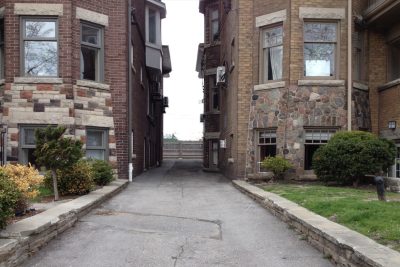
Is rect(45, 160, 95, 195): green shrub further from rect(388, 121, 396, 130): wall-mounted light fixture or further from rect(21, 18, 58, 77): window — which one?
rect(388, 121, 396, 130): wall-mounted light fixture

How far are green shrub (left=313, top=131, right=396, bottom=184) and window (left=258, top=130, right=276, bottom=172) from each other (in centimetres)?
266

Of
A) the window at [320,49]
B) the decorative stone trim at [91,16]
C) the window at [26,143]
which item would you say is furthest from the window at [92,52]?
the window at [320,49]

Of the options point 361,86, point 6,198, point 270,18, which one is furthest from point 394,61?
point 6,198

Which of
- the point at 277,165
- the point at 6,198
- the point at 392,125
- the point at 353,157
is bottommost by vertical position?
the point at 277,165

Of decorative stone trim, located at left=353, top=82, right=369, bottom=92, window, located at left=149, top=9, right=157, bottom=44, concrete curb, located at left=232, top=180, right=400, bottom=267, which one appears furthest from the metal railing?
concrete curb, located at left=232, top=180, right=400, bottom=267

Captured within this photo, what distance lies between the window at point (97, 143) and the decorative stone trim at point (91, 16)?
373cm

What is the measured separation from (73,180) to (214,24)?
17.0 meters

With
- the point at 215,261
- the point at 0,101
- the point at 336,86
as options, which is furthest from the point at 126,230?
the point at 336,86

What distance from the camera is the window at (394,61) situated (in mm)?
16078

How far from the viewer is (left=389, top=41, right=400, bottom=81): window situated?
52.7 ft

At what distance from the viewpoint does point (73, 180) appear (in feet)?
35.9

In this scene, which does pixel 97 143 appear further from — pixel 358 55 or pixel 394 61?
pixel 394 61

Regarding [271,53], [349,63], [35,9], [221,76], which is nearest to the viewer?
[35,9]

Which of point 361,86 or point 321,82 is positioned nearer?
point 321,82
